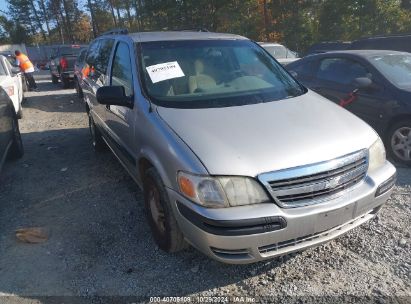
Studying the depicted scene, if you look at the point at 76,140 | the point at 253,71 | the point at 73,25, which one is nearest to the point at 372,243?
the point at 253,71

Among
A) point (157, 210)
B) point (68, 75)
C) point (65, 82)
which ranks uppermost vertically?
point (157, 210)

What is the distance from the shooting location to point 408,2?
2055 centimetres

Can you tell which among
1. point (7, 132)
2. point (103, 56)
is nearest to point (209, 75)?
point (103, 56)

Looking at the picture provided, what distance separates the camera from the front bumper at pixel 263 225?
94.4 inches

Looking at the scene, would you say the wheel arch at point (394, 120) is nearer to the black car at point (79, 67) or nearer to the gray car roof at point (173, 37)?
the gray car roof at point (173, 37)

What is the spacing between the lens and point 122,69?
399cm

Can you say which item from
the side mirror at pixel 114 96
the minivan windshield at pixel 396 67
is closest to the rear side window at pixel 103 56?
the side mirror at pixel 114 96

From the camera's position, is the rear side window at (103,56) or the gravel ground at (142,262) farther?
the rear side window at (103,56)

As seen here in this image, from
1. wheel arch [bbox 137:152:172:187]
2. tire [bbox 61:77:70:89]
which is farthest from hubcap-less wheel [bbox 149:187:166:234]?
tire [bbox 61:77:70:89]

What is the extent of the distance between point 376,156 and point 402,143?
2358 millimetres

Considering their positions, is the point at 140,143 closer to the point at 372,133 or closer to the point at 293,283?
the point at 293,283

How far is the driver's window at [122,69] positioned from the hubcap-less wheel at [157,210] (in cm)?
104

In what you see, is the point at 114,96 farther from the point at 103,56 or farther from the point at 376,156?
the point at 376,156

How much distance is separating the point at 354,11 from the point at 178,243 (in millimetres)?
19654
